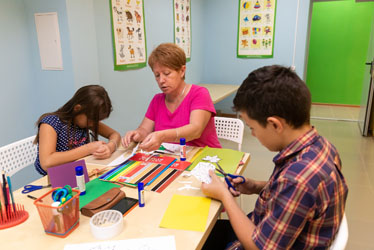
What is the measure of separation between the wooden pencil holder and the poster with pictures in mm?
3338

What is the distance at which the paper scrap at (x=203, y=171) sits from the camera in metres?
1.20

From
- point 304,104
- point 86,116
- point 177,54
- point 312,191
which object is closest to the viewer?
point 312,191

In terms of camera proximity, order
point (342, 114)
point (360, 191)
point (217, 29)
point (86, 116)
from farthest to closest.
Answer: point (342, 114)
point (217, 29)
point (360, 191)
point (86, 116)

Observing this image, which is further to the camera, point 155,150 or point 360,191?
point 360,191

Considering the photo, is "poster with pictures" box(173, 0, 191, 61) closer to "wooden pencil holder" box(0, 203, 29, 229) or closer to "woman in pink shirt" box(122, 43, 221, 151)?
"woman in pink shirt" box(122, 43, 221, 151)

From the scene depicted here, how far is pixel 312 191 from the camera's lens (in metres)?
0.76

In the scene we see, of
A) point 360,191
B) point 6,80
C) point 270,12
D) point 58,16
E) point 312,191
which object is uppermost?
point 270,12

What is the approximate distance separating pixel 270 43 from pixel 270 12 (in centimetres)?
48

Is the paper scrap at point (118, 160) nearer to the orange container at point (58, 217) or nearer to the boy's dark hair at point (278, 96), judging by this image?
the orange container at point (58, 217)

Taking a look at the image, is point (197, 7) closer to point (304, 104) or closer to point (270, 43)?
point (270, 43)

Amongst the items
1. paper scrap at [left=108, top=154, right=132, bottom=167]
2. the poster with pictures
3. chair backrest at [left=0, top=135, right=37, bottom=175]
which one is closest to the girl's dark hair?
chair backrest at [left=0, top=135, right=37, bottom=175]

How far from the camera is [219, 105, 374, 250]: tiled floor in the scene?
2.16m

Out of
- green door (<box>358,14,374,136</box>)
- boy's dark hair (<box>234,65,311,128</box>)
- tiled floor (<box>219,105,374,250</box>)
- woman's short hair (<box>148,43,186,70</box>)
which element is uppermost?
woman's short hair (<box>148,43,186,70</box>)

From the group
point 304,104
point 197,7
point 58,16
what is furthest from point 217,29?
point 304,104
